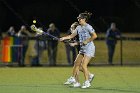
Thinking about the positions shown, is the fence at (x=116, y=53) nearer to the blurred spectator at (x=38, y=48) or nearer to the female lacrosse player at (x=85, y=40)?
the blurred spectator at (x=38, y=48)

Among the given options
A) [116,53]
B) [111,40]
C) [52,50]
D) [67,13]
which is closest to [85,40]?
[52,50]

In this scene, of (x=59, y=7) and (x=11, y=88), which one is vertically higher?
(x=59, y=7)

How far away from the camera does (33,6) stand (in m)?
33.2

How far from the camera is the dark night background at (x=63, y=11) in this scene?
1267 inches

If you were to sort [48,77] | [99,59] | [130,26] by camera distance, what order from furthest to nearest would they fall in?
[130,26]
[99,59]
[48,77]

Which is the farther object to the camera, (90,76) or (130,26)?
(130,26)

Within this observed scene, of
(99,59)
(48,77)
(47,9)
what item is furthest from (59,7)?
(48,77)

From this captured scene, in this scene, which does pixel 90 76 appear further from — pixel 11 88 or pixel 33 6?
pixel 33 6

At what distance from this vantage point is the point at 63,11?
3412cm

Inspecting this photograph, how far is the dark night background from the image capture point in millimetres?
32188

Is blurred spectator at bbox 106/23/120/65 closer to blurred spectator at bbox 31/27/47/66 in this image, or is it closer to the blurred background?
blurred spectator at bbox 31/27/47/66

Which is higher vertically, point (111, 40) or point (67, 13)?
point (67, 13)

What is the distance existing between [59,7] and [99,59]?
9.39 meters

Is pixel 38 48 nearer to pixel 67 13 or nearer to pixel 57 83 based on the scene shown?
pixel 57 83
